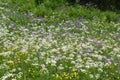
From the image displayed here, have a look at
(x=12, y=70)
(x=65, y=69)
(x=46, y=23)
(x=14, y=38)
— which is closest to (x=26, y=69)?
(x=12, y=70)

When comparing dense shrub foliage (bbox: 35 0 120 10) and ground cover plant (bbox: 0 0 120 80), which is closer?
ground cover plant (bbox: 0 0 120 80)

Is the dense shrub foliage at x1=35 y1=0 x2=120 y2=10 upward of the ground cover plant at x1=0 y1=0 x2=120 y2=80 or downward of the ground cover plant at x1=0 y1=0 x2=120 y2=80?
downward

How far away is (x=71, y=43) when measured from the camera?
12.8 metres

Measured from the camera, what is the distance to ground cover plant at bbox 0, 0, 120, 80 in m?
9.93

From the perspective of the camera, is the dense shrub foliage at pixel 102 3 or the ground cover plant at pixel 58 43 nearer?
the ground cover plant at pixel 58 43

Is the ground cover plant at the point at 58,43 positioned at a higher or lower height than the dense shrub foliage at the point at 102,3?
higher

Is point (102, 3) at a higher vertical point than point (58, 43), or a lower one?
lower

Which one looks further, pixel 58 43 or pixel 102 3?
pixel 102 3

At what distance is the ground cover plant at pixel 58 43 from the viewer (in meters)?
9.93

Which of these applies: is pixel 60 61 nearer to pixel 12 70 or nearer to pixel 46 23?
pixel 12 70

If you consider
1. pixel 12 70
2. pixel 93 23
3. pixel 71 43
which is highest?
pixel 12 70

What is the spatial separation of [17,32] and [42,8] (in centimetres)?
496

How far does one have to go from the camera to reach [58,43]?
42.5ft

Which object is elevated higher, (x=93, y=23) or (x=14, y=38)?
(x=14, y=38)
